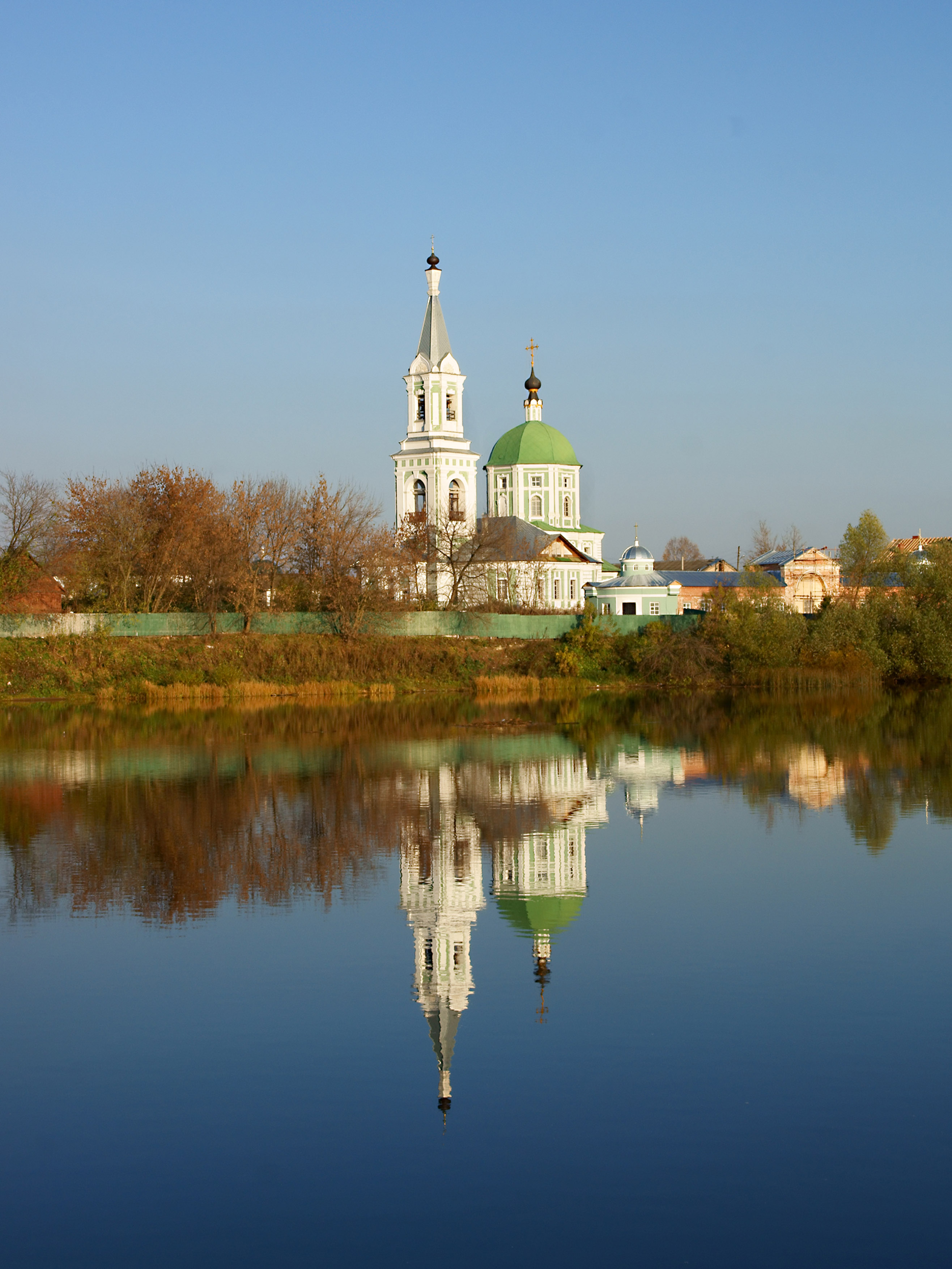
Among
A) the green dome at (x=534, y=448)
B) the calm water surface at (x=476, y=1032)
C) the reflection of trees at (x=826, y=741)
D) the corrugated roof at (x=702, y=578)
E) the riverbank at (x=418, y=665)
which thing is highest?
the green dome at (x=534, y=448)

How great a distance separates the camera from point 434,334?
7125 cm

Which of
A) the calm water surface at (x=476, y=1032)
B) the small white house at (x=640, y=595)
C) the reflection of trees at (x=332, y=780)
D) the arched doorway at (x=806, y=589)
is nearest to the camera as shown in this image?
the calm water surface at (x=476, y=1032)

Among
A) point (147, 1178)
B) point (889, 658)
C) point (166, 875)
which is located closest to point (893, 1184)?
point (147, 1178)

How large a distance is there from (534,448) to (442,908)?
251ft

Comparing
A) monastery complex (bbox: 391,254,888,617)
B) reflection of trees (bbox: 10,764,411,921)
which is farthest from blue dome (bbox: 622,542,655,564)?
reflection of trees (bbox: 10,764,411,921)

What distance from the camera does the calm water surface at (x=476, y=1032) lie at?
756 centimetres

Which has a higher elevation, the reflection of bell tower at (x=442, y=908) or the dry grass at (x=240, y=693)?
the dry grass at (x=240, y=693)

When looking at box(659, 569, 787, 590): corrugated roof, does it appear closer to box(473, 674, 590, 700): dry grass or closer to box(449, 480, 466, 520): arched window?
box(449, 480, 466, 520): arched window

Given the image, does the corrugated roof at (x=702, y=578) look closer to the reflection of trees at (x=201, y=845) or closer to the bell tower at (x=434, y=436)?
the bell tower at (x=434, y=436)

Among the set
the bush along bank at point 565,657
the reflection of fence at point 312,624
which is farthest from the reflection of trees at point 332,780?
the reflection of fence at point 312,624

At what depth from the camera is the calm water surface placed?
7562 millimetres

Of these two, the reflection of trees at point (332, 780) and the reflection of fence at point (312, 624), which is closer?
the reflection of trees at point (332, 780)

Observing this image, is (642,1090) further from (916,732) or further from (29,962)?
(916,732)

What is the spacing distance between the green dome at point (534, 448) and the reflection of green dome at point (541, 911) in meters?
75.2
